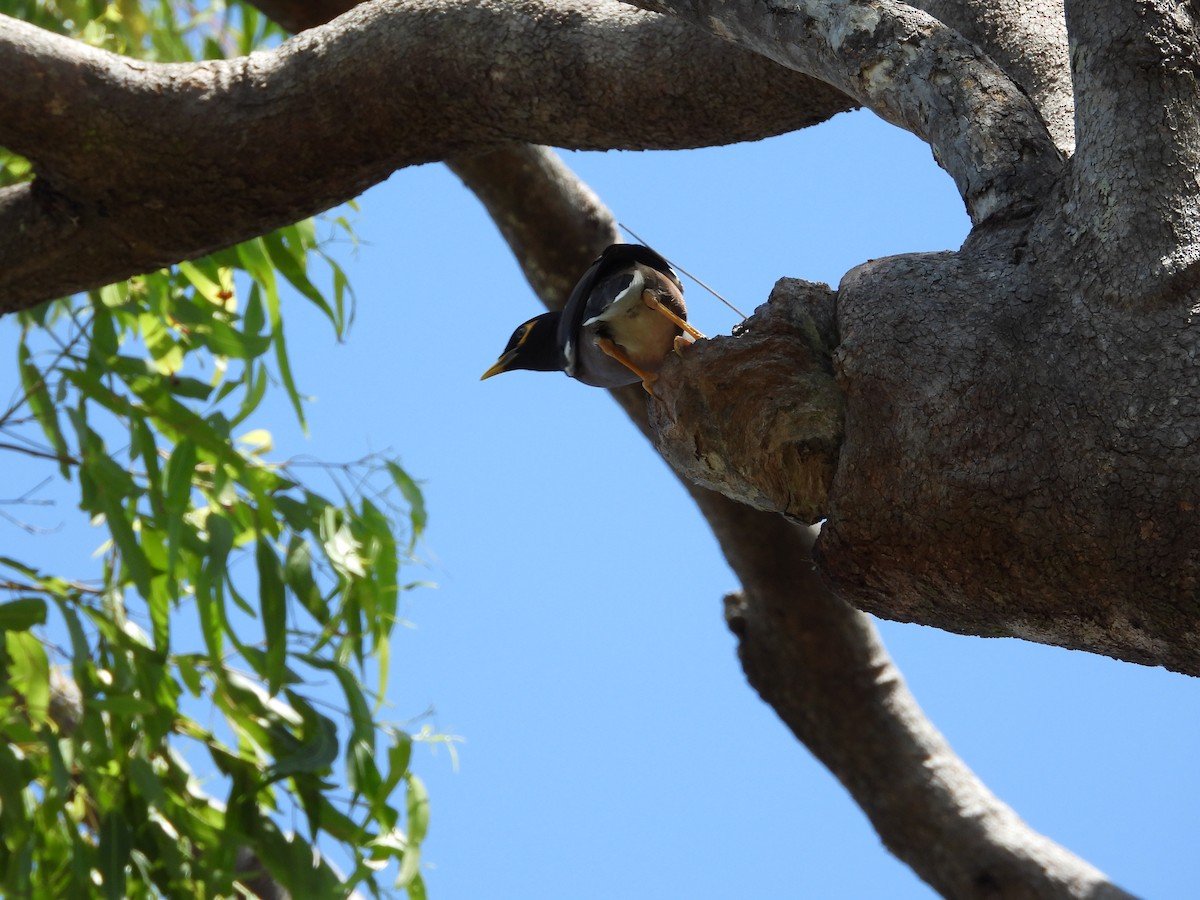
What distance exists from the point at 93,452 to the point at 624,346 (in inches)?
48.7

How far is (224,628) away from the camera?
2115 millimetres

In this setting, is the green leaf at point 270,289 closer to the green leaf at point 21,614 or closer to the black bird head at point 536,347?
the green leaf at point 21,614

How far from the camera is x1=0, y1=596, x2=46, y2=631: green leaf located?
1948mm

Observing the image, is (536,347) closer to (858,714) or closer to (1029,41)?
(1029,41)

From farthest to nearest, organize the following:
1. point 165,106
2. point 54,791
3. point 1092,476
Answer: point 54,791 → point 165,106 → point 1092,476

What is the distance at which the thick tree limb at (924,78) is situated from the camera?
1008 millimetres

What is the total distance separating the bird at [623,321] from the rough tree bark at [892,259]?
0.12 m

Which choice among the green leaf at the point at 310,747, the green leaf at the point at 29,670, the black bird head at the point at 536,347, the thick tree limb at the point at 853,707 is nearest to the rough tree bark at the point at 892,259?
the black bird head at the point at 536,347

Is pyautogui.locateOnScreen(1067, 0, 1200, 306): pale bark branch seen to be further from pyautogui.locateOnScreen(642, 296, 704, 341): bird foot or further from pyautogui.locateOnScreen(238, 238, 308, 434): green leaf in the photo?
pyautogui.locateOnScreen(238, 238, 308, 434): green leaf

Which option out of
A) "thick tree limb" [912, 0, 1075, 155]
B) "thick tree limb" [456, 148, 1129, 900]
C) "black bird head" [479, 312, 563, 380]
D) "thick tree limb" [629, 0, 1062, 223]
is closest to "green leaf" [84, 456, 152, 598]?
"black bird head" [479, 312, 563, 380]

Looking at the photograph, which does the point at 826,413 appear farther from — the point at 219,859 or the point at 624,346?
the point at 219,859

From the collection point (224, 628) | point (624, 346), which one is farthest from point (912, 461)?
point (224, 628)

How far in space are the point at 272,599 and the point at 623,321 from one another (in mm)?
1130

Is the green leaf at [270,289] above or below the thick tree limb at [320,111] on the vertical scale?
above
